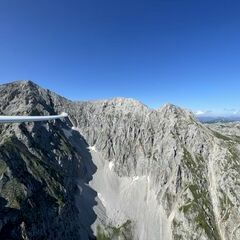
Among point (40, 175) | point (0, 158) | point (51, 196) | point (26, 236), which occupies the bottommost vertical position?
point (26, 236)

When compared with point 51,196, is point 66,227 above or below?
→ below

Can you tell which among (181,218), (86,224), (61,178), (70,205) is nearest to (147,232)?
(181,218)

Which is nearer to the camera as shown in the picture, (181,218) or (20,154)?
(20,154)

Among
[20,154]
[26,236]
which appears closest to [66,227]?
[26,236]

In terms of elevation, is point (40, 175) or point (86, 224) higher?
point (40, 175)

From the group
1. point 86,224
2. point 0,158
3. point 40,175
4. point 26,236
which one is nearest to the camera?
point 26,236

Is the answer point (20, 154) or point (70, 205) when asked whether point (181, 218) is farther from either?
point (20, 154)

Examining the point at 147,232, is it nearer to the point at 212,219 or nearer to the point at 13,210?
the point at 212,219

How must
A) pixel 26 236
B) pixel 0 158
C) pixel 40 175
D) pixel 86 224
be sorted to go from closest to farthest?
pixel 26 236
pixel 0 158
pixel 40 175
pixel 86 224

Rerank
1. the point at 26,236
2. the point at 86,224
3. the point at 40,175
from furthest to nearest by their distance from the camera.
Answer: the point at 86,224 < the point at 40,175 < the point at 26,236
